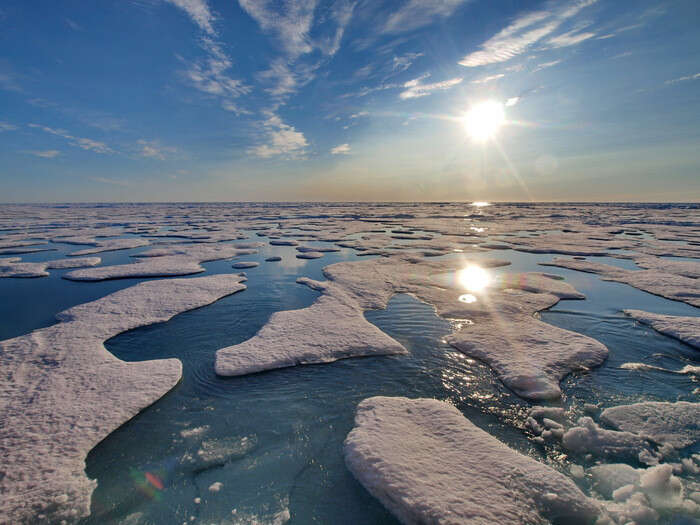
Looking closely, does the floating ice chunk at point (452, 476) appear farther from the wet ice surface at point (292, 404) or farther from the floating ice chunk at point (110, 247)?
the floating ice chunk at point (110, 247)

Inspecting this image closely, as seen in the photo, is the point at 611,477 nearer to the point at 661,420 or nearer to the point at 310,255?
the point at 661,420

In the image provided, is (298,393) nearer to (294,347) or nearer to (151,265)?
(294,347)

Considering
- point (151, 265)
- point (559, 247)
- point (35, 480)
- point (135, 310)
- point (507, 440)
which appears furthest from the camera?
point (559, 247)

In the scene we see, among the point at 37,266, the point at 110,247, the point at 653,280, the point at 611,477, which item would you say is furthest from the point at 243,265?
the point at 653,280

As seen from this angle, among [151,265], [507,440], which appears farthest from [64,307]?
[507,440]

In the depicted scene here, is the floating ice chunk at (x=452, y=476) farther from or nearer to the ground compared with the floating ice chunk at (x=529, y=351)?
nearer to the ground

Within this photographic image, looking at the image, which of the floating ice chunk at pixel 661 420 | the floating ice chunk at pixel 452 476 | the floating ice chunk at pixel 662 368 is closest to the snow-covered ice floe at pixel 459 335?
the floating ice chunk at pixel 662 368
